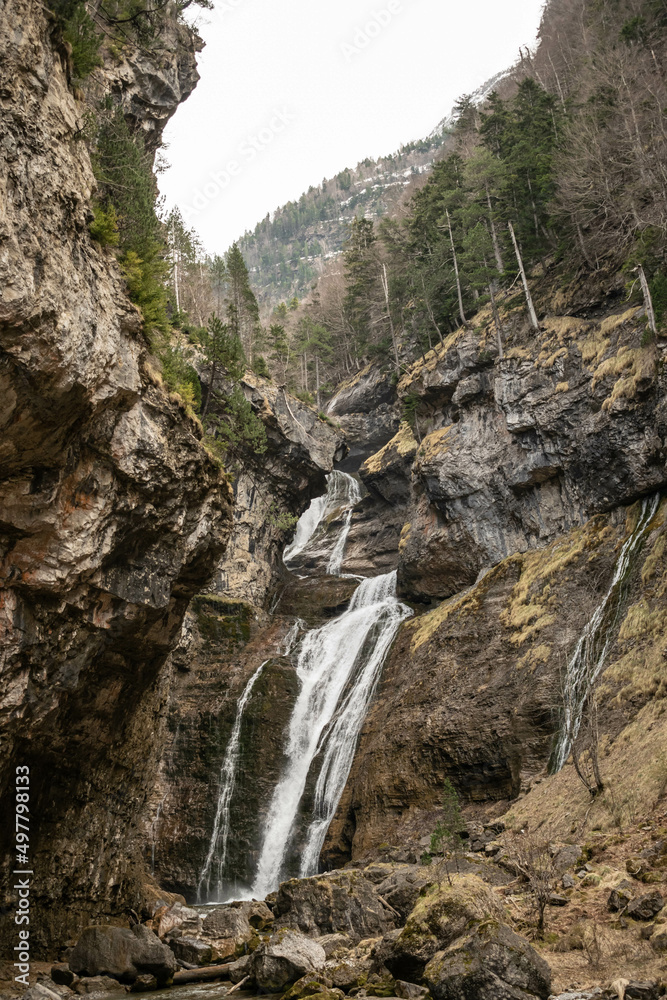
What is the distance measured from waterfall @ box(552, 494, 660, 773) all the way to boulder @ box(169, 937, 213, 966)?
32.3 feet

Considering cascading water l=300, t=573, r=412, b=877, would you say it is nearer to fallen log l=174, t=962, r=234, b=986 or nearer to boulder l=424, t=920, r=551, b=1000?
fallen log l=174, t=962, r=234, b=986

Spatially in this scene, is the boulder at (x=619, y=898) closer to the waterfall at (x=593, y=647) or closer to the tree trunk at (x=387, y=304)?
the waterfall at (x=593, y=647)

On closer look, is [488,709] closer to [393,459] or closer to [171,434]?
[171,434]

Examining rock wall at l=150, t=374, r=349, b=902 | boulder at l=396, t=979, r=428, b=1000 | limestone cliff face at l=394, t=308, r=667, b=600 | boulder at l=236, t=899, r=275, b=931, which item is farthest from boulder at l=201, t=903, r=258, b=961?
limestone cliff face at l=394, t=308, r=667, b=600

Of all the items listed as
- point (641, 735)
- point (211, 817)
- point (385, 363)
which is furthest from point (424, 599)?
point (385, 363)

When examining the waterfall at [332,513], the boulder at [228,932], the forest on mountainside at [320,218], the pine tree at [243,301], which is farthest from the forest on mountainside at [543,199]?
the forest on mountainside at [320,218]

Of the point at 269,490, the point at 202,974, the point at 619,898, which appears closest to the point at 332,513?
the point at 269,490

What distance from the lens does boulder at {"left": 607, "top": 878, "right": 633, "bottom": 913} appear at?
904 cm

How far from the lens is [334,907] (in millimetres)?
12852

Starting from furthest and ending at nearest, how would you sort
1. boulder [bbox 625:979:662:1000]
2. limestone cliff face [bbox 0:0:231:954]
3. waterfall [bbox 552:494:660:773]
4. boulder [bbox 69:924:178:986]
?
waterfall [bbox 552:494:660:773]
boulder [bbox 69:924:178:986]
limestone cliff face [bbox 0:0:231:954]
boulder [bbox 625:979:662:1000]

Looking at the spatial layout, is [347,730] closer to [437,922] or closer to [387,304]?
[437,922]

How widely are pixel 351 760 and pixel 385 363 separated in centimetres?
3794

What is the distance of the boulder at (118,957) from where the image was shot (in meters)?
12.2

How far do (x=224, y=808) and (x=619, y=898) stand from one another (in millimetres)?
19437
